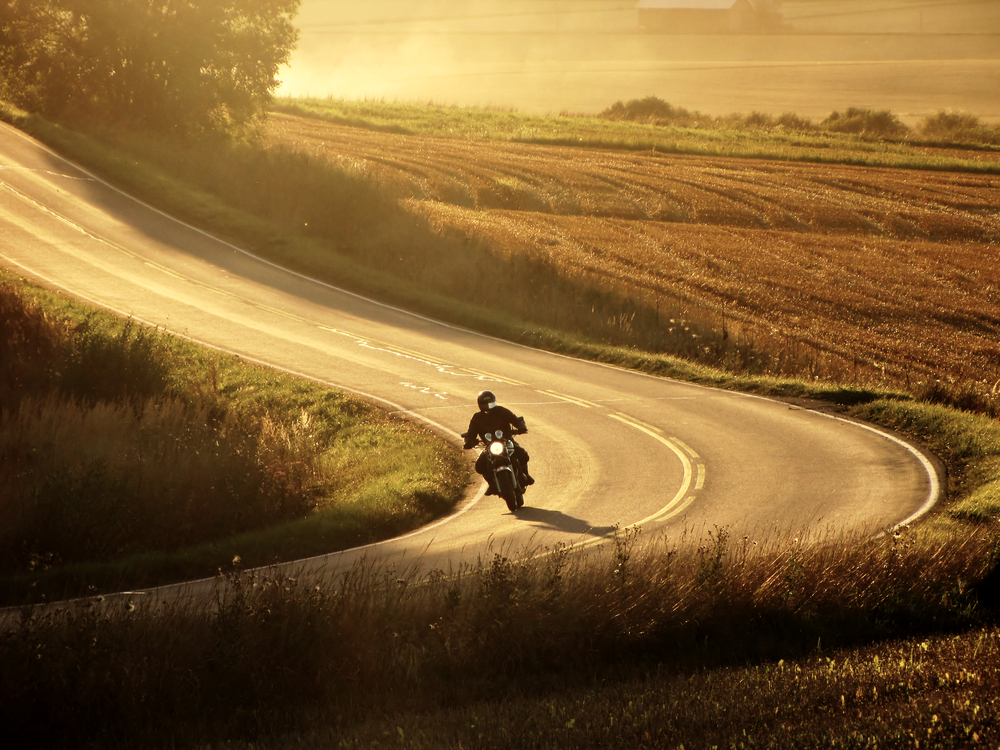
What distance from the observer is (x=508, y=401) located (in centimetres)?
1980

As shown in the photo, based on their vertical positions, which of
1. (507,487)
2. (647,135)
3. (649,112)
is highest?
(649,112)

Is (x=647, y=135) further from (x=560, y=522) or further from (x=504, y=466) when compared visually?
(x=560, y=522)

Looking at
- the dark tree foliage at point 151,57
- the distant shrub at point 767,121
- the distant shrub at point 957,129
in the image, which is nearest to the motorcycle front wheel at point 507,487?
the dark tree foliage at point 151,57

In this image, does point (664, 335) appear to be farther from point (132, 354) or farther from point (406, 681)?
point (406, 681)

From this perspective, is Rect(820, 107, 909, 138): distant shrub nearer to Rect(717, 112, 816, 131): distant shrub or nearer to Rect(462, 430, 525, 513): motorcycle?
Rect(717, 112, 816, 131): distant shrub

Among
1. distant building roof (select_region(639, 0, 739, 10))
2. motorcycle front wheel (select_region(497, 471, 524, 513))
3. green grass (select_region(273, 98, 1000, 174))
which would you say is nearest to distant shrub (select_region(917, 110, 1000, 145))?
green grass (select_region(273, 98, 1000, 174))

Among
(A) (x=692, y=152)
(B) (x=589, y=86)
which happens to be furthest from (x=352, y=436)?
(B) (x=589, y=86)

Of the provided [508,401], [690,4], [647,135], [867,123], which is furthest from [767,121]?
[508,401]

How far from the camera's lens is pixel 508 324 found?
26.1 meters

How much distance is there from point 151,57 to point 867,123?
179 ft

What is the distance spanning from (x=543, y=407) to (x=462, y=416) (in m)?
1.68

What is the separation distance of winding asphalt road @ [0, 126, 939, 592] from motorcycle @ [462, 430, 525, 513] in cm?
30

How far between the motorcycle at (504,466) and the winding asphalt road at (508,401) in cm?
30

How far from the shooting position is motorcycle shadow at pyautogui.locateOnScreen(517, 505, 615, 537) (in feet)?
41.7
